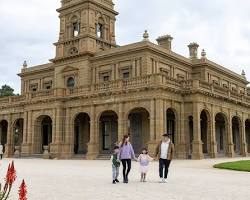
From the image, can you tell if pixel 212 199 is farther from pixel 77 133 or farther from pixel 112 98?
pixel 77 133

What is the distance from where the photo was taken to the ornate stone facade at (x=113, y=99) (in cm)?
2906

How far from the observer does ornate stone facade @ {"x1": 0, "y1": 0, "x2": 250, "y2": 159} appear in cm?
2906

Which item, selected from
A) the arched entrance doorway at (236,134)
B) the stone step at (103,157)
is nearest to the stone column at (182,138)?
the stone step at (103,157)

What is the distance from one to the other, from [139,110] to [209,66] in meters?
11.9

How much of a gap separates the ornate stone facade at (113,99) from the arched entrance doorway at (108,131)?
0.09m

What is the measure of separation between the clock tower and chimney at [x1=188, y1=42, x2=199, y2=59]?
904cm

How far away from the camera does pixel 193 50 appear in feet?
138

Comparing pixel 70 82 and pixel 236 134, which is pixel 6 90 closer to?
pixel 70 82

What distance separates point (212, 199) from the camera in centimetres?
845

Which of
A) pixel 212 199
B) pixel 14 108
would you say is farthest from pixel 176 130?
pixel 212 199

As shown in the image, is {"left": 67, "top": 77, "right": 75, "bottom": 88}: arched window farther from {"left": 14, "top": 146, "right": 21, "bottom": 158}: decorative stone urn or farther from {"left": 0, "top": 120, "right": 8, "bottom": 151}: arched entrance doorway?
{"left": 0, "top": 120, "right": 8, "bottom": 151}: arched entrance doorway

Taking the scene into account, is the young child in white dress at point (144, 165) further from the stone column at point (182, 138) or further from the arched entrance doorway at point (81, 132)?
the arched entrance doorway at point (81, 132)

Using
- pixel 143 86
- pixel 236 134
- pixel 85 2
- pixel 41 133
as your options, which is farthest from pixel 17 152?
pixel 236 134

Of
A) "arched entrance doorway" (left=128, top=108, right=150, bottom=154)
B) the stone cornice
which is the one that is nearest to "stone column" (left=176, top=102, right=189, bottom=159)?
"arched entrance doorway" (left=128, top=108, right=150, bottom=154)
